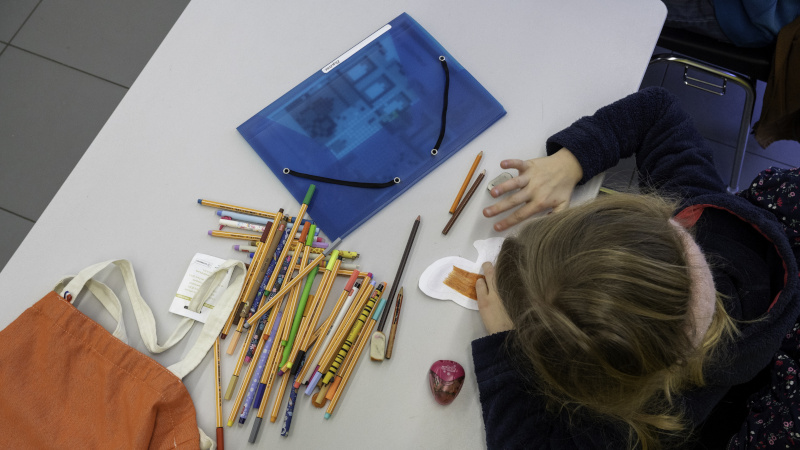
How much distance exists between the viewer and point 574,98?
3.30 ft

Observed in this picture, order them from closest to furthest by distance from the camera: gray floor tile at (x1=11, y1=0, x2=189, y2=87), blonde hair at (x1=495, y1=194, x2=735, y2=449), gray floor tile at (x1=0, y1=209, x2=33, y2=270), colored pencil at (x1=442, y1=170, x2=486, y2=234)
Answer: blonde hair at (x1=495, y1=194, x2=735, y2=449) → colored pencil at (x1=442, y1=170, x2=486, y2=234) → gray floor tile at (x1=0, y1=209, x2=33, y2=270) → gray floor tile at (x1=11, y1=0, x2=189, y2=87)

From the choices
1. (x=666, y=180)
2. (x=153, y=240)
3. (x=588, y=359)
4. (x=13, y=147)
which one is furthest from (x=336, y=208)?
(x=13, y=147)

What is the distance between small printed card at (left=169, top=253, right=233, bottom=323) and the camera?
0.86m

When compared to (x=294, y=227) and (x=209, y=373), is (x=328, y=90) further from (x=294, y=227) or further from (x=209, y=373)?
(x=209, y=373)

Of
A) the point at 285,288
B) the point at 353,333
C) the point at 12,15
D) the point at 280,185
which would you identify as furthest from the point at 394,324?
the point at 12,15

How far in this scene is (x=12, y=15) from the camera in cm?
189

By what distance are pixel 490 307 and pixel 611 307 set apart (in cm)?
24

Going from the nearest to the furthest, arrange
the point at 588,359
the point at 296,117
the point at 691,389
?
the point at 588,359 → the point at 691,389 → the point at 296,117

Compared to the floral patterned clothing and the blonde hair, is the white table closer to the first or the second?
the blonde hair

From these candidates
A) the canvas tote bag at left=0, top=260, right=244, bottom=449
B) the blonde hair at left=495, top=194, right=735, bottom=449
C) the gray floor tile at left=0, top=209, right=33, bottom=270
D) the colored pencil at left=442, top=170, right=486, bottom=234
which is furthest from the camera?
the gray floor tile at left=0, top=209, right=33, bottom=270

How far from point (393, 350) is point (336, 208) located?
0.26m

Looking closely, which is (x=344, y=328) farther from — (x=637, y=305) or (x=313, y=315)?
(x=637, y=305)

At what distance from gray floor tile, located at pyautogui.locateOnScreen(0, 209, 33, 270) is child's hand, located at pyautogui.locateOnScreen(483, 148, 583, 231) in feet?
4.86

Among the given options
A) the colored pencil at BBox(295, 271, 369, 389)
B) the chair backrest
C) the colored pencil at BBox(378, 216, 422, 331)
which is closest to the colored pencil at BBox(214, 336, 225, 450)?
the colored pencil at BBox(295, 271, 369, 389)
